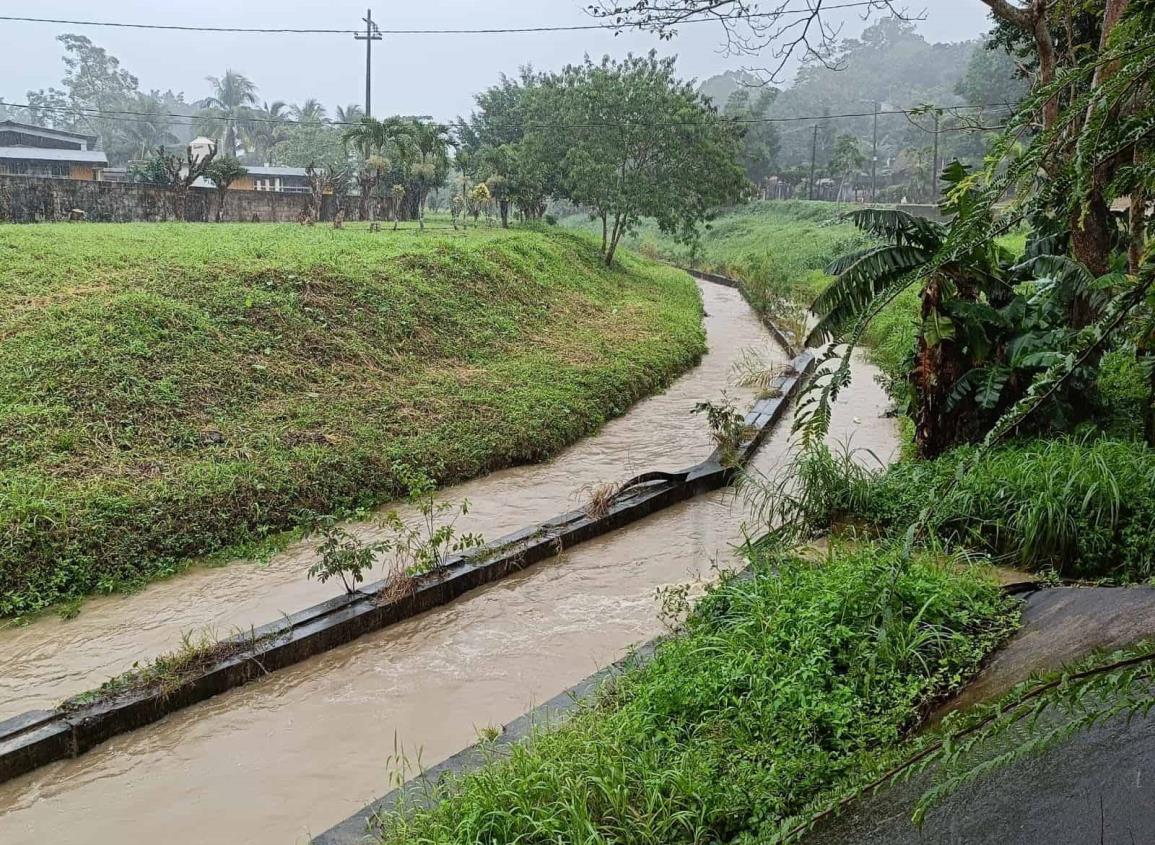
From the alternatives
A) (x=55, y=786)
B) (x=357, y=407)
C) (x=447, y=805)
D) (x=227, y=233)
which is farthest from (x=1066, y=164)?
(x=227, y=233)

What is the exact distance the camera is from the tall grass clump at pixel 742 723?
3240 millimetres

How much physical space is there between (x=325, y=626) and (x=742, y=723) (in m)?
3.12

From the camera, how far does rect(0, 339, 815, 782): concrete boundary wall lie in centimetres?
470

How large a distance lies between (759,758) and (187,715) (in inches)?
132

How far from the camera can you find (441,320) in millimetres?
13969

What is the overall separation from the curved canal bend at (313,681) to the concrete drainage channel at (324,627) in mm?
79

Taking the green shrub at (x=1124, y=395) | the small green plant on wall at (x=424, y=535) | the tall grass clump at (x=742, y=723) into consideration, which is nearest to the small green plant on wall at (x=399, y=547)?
the small green plant on wall at (x=424, y=535)

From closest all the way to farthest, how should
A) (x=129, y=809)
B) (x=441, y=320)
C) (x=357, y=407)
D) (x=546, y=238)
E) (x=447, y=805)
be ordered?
(x=447, y=805), (x=129, y=809), (x=357, y=407), (x=441, y=320), (x=546, y=238)

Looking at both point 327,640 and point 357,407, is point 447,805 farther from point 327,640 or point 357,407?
point 357,407

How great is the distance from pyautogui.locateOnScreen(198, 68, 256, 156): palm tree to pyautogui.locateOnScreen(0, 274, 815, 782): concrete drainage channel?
5170cm

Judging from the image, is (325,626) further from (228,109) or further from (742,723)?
(228,109)

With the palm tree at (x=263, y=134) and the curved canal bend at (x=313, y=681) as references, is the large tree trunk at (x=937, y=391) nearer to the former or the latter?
the curved canal bend at (x=313, y=681)

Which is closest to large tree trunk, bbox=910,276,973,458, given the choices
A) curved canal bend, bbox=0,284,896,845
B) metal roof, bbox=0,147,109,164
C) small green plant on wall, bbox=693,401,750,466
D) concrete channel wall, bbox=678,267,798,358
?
curved canal bend, bbox=0,284,896,845

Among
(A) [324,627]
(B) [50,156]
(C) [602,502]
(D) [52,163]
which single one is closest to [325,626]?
(A) [324,627]
